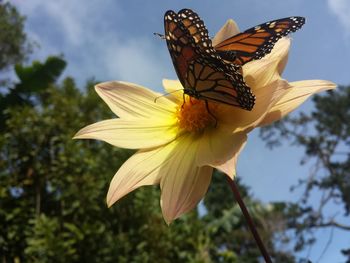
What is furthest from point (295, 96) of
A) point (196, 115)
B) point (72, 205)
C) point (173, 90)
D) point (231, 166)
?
point (72, 205)

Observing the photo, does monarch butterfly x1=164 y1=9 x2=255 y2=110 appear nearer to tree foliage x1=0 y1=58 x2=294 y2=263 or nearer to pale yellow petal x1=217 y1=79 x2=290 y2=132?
pale yellow petal x1=217 y1=79 x2=290 y2=132

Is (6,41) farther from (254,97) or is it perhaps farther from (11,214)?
(254,97)

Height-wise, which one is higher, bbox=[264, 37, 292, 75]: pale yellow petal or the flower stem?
bbox=[264, 37, 292, 75]: pale yellow petal

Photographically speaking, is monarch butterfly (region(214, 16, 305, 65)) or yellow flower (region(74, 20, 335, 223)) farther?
monarch butterfly (region(214, 16, 305, 65))

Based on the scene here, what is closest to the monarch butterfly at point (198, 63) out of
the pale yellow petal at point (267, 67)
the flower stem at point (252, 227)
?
the pale yellow petal at point (267, 67)

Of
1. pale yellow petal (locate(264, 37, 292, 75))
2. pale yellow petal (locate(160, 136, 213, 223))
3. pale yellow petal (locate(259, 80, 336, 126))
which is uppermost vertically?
pale yellow petal (locate(264, 37, 292, 75))

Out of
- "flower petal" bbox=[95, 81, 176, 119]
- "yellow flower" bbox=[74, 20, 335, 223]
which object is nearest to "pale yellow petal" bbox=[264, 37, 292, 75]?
"yellow flower" bbox=[74, 20, 335, 223]

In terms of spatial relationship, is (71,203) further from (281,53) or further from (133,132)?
(281,53)

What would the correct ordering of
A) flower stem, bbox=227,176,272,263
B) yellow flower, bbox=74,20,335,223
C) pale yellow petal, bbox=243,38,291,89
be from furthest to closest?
pale yellow petal, bbox=243,38,291,89 → yellow flower, bbox=74,20,335,223 → flower stem, bbox=227,176,272,263
